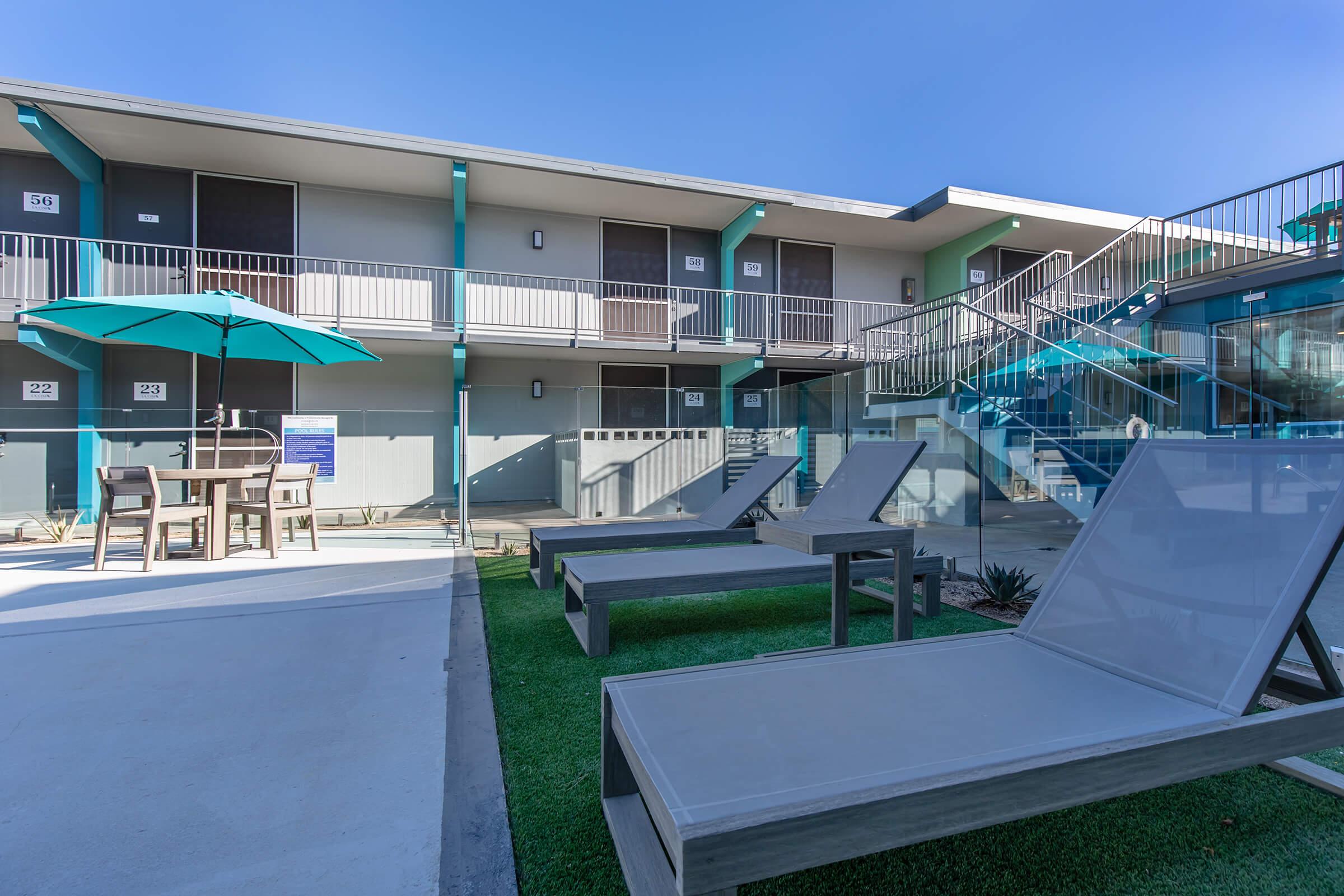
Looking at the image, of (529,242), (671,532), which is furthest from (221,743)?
Result: (529,242)

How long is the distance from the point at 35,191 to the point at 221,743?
10734 mm

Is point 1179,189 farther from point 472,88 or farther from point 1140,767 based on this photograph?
point 1140,767

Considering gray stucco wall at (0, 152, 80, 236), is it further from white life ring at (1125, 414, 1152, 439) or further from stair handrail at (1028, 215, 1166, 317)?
stair handrail at (1028, 215, 1166, 317)

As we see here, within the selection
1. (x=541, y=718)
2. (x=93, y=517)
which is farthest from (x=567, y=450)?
(x=541, y=718)

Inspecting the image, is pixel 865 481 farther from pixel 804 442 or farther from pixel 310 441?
pixel 310 441

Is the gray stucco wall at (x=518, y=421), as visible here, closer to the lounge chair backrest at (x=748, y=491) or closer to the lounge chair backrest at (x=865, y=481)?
the lounge chair backrest at (x=748, y=491)

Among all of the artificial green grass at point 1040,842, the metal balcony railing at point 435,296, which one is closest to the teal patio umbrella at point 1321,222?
the metal balcony railing at point 435,296

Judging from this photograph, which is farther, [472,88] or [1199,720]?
[472,88]

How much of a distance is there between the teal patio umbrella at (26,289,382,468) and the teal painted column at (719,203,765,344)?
6221 mm

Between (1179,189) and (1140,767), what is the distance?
26.7 m

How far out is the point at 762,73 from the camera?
15.6 m

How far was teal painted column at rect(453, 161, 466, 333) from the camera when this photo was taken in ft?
30.5

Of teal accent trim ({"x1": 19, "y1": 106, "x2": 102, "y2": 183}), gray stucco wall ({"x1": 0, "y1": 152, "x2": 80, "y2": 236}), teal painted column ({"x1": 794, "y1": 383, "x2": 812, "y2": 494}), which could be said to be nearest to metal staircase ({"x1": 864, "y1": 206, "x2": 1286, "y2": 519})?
teal painted column ({"x1": 794, "y1": 383, "x2": 812, "y2": 494})

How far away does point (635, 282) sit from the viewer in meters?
11.5
